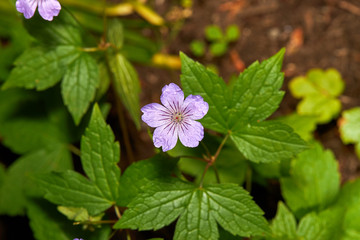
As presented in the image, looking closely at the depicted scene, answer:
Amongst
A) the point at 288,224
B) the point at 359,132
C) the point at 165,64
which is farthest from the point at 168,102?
the point at 359,132

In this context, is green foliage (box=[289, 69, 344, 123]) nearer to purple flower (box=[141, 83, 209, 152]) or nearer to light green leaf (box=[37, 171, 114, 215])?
purple flower (box=[141, 83, 209, 152])

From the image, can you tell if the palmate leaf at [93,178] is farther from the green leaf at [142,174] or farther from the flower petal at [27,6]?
the flower petal at [27,6]

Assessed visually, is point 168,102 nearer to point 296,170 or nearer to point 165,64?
point 296,170

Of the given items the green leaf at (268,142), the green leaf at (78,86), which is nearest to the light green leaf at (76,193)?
the green leaf at (78,86)

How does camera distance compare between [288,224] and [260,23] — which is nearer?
[288,224]

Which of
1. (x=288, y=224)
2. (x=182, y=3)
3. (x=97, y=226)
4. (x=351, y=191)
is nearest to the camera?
(x=97, y=226)

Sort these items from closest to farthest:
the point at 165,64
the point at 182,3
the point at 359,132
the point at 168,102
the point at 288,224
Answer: the point at 168,102
the point at 288,224
the point at 359,132
the point at 165,64
the point at 182,3

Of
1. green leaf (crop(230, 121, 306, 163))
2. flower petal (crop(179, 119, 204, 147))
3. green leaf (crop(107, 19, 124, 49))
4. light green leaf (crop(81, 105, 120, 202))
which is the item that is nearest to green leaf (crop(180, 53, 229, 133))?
green leaf (crop(230, 121, 306, 163))
